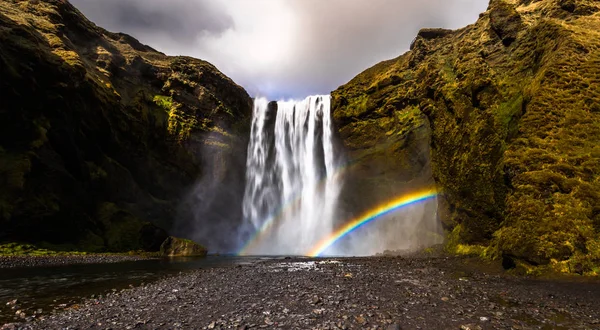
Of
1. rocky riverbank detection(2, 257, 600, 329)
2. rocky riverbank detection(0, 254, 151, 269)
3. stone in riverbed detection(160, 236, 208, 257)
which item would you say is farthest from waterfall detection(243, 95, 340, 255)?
rocky riverbank detection(2, 257, 600, 329)

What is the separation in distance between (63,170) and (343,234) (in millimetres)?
39973

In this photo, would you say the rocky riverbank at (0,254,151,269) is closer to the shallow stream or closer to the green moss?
the shallow stream

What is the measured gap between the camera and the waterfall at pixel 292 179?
177ft

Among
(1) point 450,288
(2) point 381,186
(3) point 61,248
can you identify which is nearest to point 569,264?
(1) point 450,288

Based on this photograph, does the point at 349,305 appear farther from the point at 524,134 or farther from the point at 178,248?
the point at 178,248

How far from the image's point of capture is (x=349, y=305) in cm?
951

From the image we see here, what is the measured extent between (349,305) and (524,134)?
15813 mm

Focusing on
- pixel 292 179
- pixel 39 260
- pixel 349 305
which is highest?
pixel 292 179

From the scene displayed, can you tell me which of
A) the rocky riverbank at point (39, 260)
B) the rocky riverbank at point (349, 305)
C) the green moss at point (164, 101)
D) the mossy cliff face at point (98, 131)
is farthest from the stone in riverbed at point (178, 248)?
the green moss at point (164, 101)

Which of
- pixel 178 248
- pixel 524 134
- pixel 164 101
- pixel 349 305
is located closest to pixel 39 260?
pixel 178 248

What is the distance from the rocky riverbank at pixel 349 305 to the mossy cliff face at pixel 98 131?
30277mm

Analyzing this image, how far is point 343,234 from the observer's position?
5138 cm

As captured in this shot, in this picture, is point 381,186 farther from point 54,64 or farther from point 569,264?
point 54,64

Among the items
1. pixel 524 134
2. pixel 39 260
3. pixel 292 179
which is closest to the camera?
pixel 524 134
